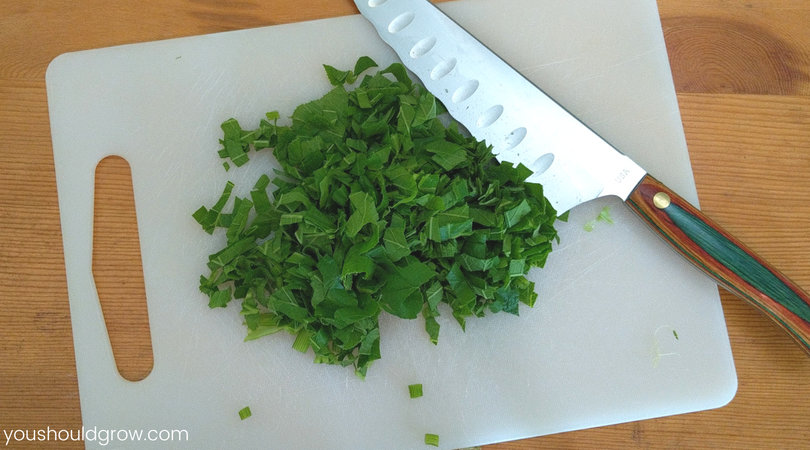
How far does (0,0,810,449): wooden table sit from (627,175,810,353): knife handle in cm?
15

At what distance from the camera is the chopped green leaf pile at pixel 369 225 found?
1.51 m

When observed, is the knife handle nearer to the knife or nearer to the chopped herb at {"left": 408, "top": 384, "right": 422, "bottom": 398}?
the knife

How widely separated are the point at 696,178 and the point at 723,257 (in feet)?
0.91

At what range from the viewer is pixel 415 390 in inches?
66.5

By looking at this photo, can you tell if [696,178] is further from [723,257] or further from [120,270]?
[120,270]

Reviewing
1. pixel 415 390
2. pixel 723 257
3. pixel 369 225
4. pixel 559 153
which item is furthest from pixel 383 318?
pixel 723 257

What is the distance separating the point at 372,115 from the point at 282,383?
0.77m

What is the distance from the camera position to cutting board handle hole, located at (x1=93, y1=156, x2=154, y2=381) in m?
1.72

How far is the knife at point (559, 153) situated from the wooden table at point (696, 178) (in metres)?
0.17

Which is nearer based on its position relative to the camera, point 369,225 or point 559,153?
point 369,225

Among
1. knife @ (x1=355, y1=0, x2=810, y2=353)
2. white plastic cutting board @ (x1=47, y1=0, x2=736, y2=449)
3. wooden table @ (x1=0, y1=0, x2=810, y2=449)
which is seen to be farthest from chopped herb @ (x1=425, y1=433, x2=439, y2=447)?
knife @ (x1=355, y1=0, x2=810, y2=353)

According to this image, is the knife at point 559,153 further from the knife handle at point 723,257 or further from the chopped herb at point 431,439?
the chopped herb at point 431,439

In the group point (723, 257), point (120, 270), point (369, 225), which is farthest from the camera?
point (120, 270)

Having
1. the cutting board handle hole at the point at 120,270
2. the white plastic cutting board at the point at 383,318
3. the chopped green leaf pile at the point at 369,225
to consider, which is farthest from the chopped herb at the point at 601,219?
the cutting board handle hole at the point at 120,270
